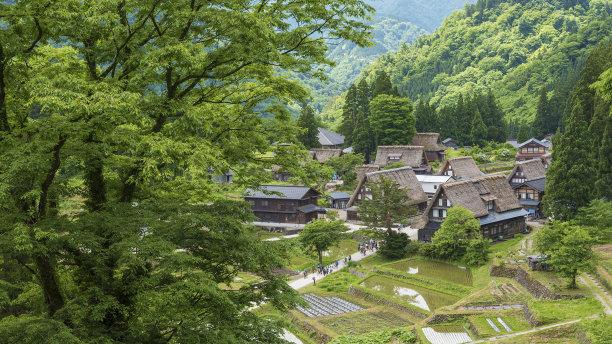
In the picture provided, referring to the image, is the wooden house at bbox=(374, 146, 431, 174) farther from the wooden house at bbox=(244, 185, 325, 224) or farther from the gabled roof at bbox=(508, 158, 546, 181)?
the wooden house at bbox=(244, 185, 325, 224)

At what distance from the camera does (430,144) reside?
62.8 m

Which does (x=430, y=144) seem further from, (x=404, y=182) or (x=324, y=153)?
(x=404, y=182)

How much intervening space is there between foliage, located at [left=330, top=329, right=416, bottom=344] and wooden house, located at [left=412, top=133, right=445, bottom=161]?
3999cm

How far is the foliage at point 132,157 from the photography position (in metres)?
7.14

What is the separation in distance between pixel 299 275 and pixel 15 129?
29.3 metres

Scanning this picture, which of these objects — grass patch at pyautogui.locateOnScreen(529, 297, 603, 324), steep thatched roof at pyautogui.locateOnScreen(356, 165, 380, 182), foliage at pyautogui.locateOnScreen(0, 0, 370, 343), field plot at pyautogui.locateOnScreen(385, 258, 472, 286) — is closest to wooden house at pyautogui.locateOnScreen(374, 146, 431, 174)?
steep thatched roof at pyautogui.locateOnScreen(356, 165, 380, 182)

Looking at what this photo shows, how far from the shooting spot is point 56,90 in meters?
6.67

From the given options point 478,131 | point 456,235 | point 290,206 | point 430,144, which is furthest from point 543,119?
point 456,235

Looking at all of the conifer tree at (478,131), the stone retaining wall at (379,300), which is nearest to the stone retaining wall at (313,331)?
the stone retaining wall at (379,300)

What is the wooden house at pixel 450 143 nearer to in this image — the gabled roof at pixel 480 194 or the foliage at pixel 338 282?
the gabled roof at pixel 480 194

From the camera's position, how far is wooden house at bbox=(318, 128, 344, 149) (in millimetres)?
69875

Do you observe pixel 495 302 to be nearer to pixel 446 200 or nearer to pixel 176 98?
pixel 446 200

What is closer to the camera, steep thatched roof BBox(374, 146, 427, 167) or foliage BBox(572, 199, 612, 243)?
foliage BBox(572, 199, 612, 243)

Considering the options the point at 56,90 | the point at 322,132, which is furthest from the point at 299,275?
the point at 322,132
